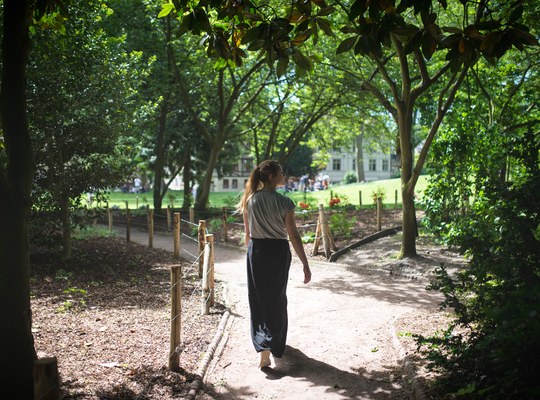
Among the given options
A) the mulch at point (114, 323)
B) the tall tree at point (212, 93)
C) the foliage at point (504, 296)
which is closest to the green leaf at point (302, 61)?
the foliage at point (504, 296)

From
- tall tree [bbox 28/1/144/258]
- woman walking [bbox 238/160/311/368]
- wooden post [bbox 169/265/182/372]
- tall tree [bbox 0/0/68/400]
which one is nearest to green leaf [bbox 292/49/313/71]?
woman walking [bbox 238/160/311/368]

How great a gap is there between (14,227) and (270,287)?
2471 mm

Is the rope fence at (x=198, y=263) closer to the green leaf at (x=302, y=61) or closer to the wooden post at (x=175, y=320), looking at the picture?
the wooden post at (x=175, y=320)

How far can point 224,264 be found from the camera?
14.2m

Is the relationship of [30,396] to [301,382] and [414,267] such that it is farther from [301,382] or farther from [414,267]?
[414,267]

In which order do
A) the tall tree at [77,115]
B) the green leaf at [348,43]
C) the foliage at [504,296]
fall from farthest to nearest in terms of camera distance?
the tall tree at [77,115]
the green leaf at [348,43]
the foliage at [504,296]

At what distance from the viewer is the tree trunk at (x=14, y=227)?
4352 mm

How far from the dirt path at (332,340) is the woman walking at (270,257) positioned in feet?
1.27

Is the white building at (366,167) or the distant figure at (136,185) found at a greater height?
the white building at (366,167)

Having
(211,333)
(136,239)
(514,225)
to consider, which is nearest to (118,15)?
(136,239)

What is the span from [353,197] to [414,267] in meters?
28.3

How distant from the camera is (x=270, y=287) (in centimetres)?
568

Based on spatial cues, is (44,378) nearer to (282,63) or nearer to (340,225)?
(282,63)

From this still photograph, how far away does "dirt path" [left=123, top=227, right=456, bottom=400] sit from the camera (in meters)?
5.26
